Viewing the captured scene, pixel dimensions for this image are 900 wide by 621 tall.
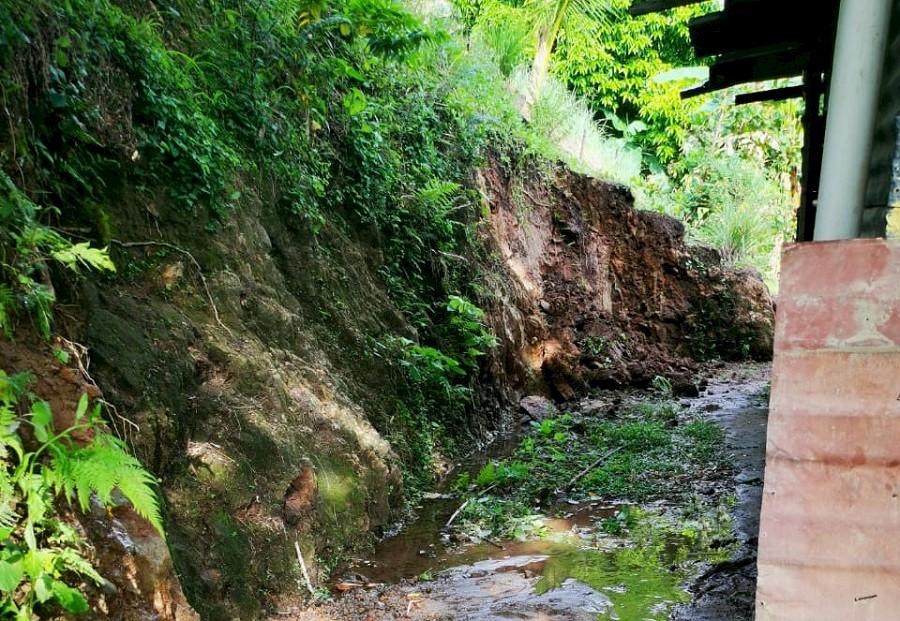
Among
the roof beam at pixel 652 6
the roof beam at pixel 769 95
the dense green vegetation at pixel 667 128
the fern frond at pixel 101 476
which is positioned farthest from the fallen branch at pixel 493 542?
the dense green vegetation at pixel 667 128

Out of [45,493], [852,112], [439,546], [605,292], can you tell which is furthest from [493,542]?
[605,292]

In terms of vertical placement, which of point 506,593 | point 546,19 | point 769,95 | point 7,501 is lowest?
point 506,593

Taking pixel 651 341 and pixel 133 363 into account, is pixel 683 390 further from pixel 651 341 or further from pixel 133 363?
pixel 133 363

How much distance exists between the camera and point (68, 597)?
7.66ft

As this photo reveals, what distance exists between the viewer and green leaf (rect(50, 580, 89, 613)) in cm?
232

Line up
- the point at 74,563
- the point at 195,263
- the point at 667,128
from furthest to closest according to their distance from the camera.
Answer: the point at 667,128 → the point at 195,263 → the point at 74,563

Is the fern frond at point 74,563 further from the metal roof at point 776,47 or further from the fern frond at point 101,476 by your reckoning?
the metal roof at point 776,47

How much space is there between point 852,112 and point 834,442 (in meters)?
1.04

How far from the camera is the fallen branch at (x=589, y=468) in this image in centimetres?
641

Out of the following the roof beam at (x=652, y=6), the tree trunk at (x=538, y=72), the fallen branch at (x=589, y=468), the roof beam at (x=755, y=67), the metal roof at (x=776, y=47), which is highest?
the tree trunk at (x=538, y=72)

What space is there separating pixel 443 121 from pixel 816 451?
8043 millimetres

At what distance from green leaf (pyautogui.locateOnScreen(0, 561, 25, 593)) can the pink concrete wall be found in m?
2.26

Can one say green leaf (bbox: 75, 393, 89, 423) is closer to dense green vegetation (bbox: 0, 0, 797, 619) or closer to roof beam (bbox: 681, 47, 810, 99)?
dense green vegetation (bbox: 0, 0, 797, 619)

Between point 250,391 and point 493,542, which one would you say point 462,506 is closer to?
point 493,542
